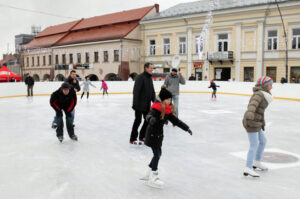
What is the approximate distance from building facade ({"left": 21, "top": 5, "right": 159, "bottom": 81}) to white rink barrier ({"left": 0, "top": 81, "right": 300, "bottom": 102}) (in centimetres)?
1209

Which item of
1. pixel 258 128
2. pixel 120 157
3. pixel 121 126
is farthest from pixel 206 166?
pixel 121 126

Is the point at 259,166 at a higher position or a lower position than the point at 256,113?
lower

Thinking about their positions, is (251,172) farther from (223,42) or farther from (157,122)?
(223,42)

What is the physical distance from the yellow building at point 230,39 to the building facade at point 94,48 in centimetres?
252

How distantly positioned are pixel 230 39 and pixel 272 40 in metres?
4.03

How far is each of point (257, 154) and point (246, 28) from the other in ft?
87.3

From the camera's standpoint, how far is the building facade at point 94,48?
37.8m

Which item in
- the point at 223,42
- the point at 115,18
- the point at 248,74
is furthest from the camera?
the point at 115,18

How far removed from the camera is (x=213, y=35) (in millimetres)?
31578

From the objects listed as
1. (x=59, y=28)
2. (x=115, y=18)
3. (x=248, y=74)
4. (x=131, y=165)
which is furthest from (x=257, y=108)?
(x=59, y=28)

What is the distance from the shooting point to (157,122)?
13.2ft

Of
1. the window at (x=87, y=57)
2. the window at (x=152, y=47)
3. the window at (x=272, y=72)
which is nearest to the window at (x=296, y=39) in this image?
the window at (x=272, y=72)

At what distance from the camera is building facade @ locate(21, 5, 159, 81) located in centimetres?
3778

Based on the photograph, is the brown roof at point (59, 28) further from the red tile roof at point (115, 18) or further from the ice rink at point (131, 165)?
the ice rink at point (131, 165)
